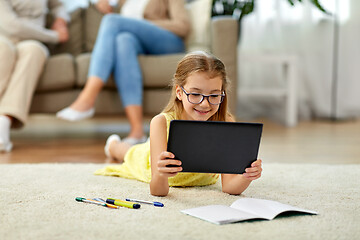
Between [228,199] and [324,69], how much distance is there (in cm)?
287

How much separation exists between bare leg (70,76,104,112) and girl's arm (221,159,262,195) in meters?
1.15

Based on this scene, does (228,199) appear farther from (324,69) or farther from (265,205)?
(324,69)

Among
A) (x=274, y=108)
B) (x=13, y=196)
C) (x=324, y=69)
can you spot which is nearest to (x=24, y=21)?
(x=13, y=196)

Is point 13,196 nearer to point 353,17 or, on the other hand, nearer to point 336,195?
point 336,195

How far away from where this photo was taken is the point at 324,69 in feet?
12.2

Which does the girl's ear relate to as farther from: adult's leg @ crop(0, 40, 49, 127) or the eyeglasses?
adult's leg @ crop(0, 40, 49, 127)

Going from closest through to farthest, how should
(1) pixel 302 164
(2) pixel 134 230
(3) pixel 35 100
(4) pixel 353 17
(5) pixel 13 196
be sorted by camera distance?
(2) pixel 134 230, (5) pixel 13 196, (1) pixel 302 164, (3) pixel 35 100, (4) pixel 353 17

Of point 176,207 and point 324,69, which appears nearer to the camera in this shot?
point 176,207

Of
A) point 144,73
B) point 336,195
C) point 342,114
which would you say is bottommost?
point 342,114

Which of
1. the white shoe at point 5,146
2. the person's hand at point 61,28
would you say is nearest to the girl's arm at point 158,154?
the white shoe at point 5,146

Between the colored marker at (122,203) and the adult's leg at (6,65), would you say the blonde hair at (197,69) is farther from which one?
the adult's leg at (6,65)

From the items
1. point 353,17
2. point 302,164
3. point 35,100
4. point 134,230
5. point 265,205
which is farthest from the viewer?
point 353,17

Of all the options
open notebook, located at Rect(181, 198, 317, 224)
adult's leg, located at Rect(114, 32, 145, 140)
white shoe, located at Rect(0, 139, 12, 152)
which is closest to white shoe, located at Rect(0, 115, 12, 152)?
white shoe, located at Rect(0, 139, 12, 152)

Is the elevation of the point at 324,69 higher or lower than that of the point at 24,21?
lower
